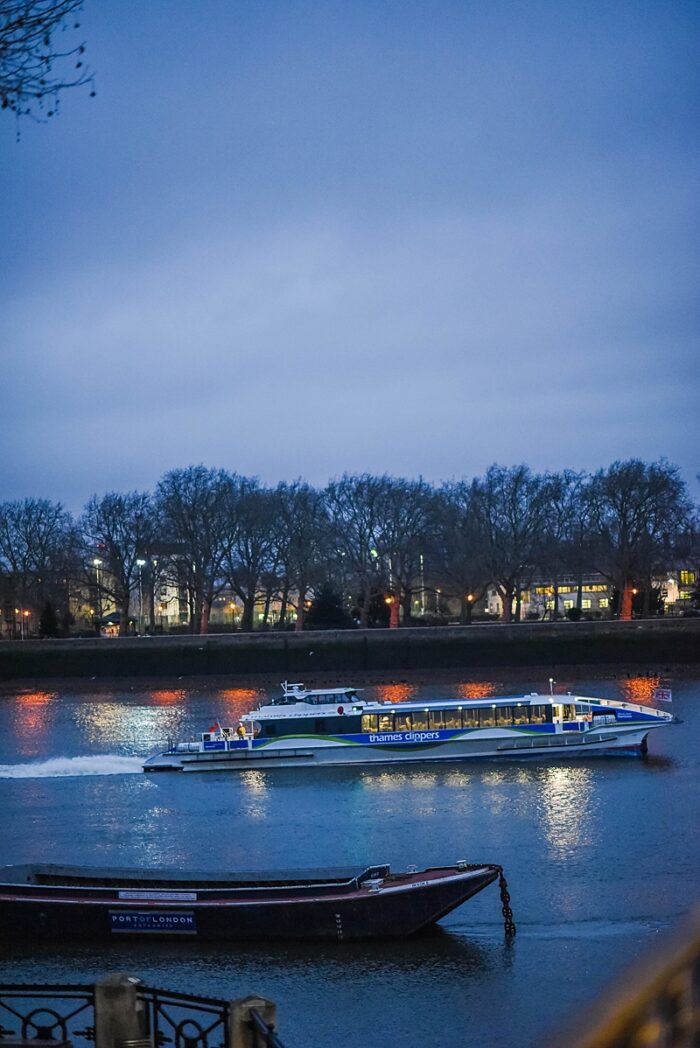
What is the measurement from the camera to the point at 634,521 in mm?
80562

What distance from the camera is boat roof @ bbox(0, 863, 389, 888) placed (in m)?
18.8

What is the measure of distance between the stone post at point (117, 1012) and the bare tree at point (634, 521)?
225 ft

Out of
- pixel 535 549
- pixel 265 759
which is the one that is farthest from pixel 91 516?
pixel 265 759

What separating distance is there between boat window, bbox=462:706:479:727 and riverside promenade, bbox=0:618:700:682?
26.3 meters

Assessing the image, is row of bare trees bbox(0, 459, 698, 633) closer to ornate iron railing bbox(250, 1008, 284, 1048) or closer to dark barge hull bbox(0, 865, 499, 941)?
dark barge hull bbox(0, 865, 499, 941)

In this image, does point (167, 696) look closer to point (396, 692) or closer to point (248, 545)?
point (396, 692)

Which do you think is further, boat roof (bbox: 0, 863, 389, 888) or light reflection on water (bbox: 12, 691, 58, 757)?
light reflection on water (bbox: 12, 691, 58, 757)

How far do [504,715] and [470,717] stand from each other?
107 cm

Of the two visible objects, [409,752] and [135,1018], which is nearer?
[135,1018]

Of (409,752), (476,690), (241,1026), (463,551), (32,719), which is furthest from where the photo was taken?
(463,551)

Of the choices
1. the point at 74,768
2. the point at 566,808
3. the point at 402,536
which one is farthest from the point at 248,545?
the point at 566,808

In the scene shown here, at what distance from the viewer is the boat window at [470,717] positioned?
35812mm

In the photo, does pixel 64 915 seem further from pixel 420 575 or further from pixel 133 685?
pixel 420 575

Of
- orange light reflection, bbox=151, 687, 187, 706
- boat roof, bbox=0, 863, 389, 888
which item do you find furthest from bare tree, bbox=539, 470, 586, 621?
boat roof, bbox=0, 863, 389, 888
